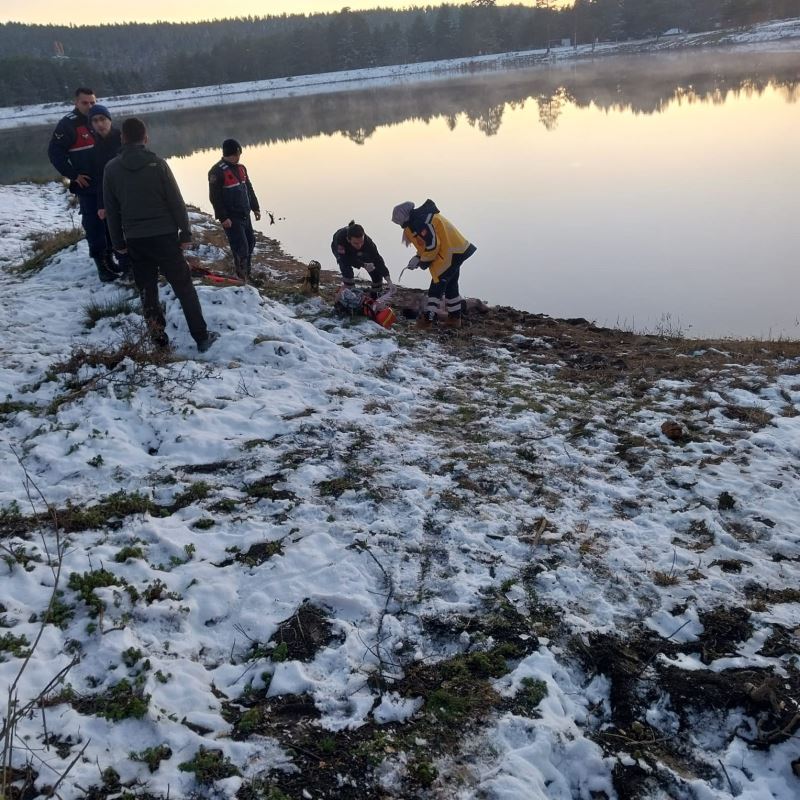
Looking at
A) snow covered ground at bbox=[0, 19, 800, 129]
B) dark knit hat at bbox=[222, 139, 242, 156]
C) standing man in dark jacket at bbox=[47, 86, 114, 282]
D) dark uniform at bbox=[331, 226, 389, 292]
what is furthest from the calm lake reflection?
snow covered ground at bbox=[0, 19, 800, 129]

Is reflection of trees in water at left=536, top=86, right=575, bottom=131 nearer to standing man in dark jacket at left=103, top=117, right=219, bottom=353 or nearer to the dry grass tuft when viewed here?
the dry grass tuft

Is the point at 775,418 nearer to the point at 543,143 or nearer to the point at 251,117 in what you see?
the point at 543,143

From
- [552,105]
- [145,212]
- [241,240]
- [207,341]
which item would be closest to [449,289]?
[241,240]

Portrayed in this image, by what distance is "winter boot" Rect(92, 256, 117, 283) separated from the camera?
307 inches

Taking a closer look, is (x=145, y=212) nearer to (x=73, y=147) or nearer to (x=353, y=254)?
(x=73, y=147)

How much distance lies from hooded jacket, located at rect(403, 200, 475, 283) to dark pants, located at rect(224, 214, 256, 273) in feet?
7.37

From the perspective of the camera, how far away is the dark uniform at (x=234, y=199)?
7.89 metres

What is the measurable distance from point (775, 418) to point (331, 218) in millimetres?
12383

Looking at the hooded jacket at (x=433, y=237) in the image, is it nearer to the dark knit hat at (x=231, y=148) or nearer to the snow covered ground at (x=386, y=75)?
the dark knit hat at (x=231, y=148)

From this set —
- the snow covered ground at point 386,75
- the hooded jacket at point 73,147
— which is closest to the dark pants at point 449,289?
the hooded jacket at point 73,147

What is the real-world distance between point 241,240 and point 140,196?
9.22 ft

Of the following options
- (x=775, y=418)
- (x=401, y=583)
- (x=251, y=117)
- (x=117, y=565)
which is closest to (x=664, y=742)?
(x=401, y=583)

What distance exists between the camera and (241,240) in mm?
8398

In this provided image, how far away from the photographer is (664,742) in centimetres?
282
